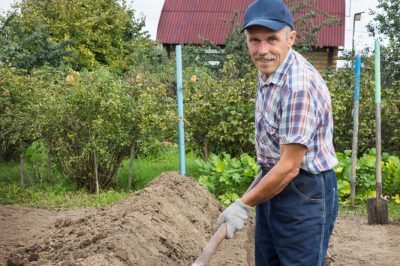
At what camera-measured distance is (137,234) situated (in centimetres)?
518

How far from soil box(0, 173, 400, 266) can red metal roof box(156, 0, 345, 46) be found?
20262mm

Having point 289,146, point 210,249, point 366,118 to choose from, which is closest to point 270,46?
point 289,146

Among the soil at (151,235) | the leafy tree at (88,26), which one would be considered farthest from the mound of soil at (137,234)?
the leafy tree at (88,26)

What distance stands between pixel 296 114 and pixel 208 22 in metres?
25.9

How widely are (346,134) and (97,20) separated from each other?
19548mm

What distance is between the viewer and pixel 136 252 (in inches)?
188

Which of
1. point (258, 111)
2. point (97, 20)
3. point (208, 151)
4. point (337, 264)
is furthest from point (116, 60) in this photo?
point (258, 111)

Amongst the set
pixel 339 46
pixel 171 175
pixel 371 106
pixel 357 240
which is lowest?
pixel 357 240

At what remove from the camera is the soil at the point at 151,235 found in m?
4.91

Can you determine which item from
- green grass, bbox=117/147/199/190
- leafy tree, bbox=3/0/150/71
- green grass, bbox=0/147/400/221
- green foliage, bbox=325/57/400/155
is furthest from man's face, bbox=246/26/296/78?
leafy tree, bbox=3/0/150/71

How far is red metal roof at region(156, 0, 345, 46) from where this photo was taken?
90.4ft

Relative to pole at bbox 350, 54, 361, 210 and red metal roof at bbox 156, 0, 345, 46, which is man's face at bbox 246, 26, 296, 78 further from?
red metal roof at bbox 156, 0, 345, 46

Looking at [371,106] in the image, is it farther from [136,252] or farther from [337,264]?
[136,252]

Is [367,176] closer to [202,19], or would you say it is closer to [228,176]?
[228,176]
